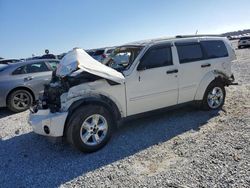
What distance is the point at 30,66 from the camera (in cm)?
856

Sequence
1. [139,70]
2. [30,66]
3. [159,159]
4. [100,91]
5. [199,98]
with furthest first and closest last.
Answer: [30,66]
[199,98]
[139,70]
[100,91]
[159,159]

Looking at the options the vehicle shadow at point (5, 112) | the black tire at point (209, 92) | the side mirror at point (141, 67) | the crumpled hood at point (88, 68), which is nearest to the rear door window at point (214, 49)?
the black tire at point (209, 92)

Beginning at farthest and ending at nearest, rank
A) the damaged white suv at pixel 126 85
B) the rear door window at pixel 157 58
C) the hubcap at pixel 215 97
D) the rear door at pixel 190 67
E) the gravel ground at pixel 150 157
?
the hubcap at pixel 215 97
the rear door at pixel 190 67
the rear door window at pixel 157 58
the damaged white suv at pixel 126 85
the gravel ground at pixel 150 157

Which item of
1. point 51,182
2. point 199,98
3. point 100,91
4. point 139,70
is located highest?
point 139,70

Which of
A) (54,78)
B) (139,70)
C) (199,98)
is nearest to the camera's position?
(139,70)

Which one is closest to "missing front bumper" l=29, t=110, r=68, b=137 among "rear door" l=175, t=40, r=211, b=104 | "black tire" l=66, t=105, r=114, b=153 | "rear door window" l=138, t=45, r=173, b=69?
"black tire" l=66, t=105, r=114, b=153

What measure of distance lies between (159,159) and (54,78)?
9.52 feet

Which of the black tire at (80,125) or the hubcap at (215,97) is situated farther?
the hubcap at (215,97)

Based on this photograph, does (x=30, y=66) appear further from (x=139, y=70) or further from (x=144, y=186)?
(x=144, y=186)

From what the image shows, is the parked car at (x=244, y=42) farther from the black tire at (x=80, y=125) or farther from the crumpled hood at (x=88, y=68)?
the black tire at (x=80, y=125)

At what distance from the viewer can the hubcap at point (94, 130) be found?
4.75m

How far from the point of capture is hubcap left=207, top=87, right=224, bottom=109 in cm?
654

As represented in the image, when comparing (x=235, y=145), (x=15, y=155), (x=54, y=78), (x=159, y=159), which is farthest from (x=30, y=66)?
(x=235, y=145)

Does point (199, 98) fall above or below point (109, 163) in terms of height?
above
